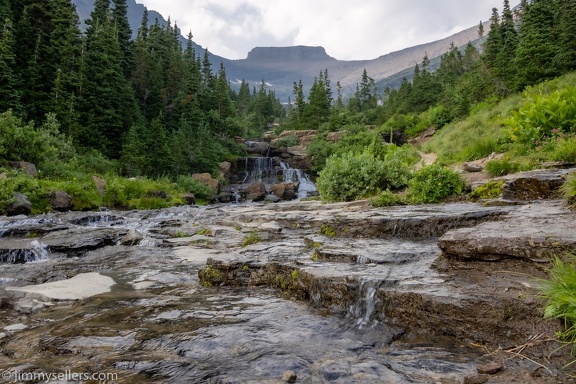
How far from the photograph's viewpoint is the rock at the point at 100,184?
22.2 meters

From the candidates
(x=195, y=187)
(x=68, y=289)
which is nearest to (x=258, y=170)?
(x=195, y=187)

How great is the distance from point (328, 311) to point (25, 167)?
71.8 ft

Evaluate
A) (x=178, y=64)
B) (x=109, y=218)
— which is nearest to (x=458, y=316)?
(x=109, y=218)

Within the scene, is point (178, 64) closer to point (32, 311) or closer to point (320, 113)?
point (320, 113)

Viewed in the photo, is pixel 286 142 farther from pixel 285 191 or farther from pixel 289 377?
pixel 289 377

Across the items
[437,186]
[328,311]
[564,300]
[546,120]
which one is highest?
[546,120]

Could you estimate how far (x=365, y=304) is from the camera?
4.09m

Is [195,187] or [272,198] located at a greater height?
[195,187]

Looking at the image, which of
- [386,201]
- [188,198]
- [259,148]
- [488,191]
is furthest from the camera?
[259,148]

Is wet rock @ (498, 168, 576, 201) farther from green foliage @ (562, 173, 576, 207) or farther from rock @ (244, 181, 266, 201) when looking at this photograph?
rock @ (244, 181, 266, 201)

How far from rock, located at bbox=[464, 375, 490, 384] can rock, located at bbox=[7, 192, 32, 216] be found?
18008 millimetres

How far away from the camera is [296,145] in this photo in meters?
48.2

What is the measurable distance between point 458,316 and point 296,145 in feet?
149

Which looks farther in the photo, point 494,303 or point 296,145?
point 296,145
